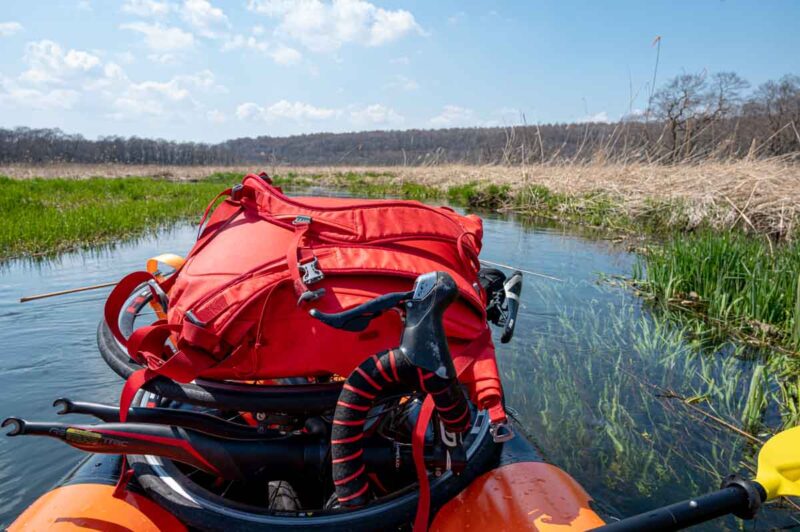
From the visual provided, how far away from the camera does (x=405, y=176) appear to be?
24859 millimetres

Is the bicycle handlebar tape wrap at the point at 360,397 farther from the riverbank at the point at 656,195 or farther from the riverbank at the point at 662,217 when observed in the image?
the riverbank at the point at 656,195

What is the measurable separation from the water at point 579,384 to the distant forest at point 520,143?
2.77 metres

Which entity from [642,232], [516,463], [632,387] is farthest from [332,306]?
[642,232]

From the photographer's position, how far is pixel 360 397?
144cm

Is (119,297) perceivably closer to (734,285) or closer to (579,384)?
(579,384)

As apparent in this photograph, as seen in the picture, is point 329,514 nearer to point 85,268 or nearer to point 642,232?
point 85,268

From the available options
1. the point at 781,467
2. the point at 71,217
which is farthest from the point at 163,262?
the point at 71,217

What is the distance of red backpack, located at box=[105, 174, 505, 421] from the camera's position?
1.66 meters

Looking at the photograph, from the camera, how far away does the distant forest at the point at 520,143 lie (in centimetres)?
1183

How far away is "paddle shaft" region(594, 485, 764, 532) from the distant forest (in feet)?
16.6

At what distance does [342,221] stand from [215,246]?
1.62ft

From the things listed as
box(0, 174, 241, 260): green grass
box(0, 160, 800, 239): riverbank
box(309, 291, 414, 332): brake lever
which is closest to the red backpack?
box(309, 291, 414, 332): brake lever

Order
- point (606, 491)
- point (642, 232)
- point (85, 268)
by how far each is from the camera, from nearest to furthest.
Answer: point (606, 491) → point (85, 268) → point (642, 232)

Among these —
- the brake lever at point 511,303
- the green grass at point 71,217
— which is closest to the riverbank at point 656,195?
the brake lever at point 511,303
